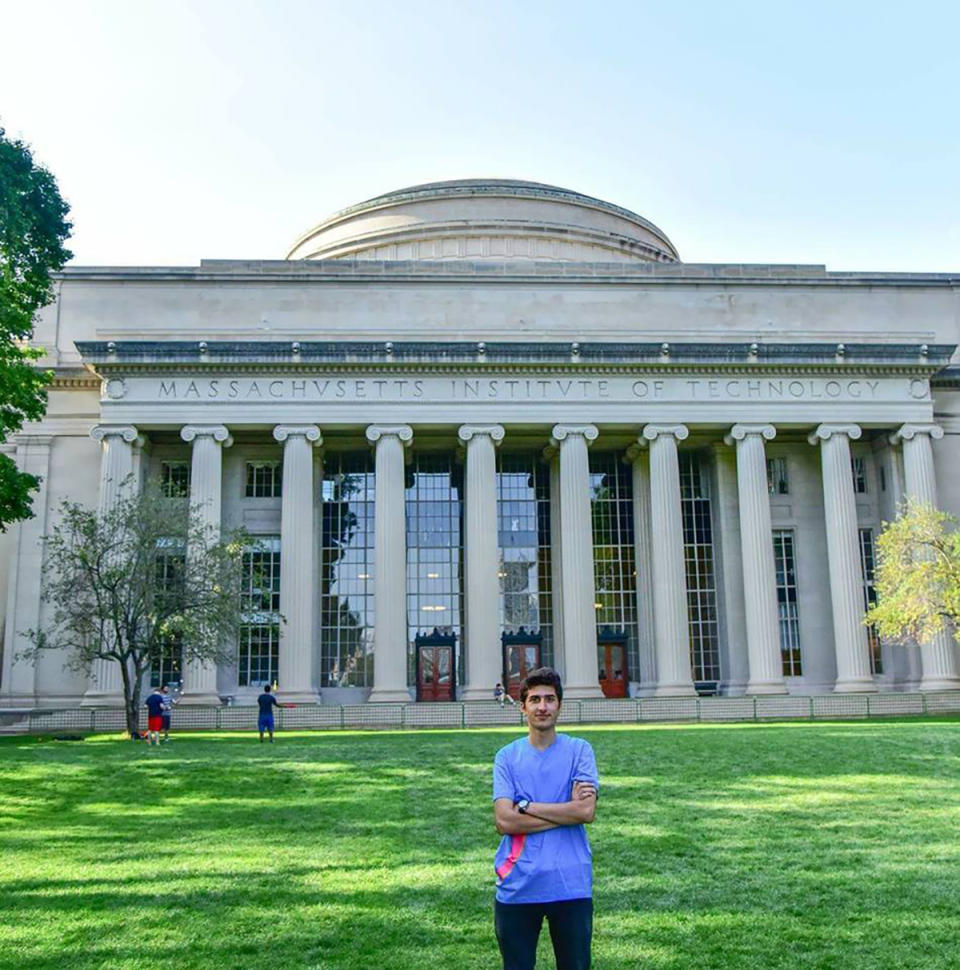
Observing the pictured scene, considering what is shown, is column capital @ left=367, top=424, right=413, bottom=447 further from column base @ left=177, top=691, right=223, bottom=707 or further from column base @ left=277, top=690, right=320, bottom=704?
column base @ left=177, top=691, right=223, bottom=707

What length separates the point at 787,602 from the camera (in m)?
47.3

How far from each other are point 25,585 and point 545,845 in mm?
43912

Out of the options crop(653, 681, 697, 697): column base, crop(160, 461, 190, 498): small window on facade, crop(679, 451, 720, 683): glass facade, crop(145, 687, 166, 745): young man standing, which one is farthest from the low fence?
crop(160, 461, 190, 498): small window on facade

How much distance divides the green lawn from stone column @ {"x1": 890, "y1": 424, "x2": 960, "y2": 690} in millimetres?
21746

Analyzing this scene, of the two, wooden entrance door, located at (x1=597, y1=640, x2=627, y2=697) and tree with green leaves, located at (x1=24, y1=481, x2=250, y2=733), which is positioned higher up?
tree with green leaves, located at (x1=24, y1=481, x2=250, y2=733)

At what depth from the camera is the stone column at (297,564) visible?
42219mm

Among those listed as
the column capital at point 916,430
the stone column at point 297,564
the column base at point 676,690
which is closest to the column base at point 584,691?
the column base at point 676,690

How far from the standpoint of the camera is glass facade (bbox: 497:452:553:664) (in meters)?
47.5

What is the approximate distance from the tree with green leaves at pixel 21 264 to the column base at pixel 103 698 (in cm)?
1254

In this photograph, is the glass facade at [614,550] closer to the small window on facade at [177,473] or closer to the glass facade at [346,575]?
the glass facade at [346,575]

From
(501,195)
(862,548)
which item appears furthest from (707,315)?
(501,195)

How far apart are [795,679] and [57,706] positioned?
→ 31039 millimetres

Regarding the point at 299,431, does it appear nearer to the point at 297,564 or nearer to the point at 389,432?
the point at 389,432

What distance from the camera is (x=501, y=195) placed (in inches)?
2394
